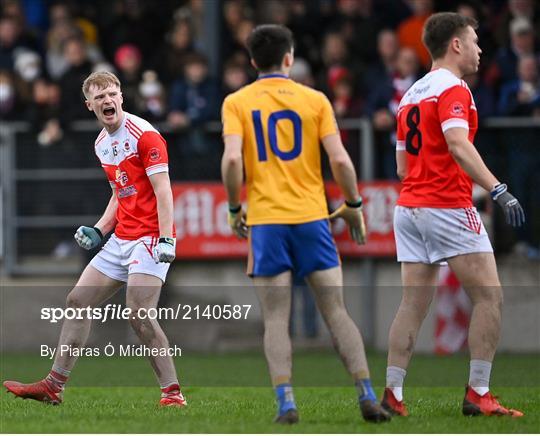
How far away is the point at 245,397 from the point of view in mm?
10203

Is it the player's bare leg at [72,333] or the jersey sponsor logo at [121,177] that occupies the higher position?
the jersey sponsor logo at [121,177]

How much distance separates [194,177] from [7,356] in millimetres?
2963

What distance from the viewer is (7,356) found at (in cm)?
1513

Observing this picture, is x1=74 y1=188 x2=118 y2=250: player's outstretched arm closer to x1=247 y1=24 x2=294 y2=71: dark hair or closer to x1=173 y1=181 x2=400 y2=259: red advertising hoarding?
x1=247 y1=24 x2=294 y2=71: dark hair

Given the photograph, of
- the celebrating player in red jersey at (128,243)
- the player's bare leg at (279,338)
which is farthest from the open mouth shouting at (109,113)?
the player's bare leg at (279,338)

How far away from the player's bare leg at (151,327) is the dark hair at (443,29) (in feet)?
7.62

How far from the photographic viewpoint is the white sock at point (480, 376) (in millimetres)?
8141

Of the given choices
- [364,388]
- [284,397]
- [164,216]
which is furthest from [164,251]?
[364,388]

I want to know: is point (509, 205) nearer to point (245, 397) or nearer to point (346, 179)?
point (346, 179)

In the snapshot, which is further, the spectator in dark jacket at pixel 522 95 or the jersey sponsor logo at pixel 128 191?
the spectator in dark jacket at pixel 522 95

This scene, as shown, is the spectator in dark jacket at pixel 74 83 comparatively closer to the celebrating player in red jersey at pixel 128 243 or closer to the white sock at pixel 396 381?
the celebrating player in red jersey at pixel 128 243

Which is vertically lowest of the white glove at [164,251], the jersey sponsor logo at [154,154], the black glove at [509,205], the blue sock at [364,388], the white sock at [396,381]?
the white sock at [396,381]

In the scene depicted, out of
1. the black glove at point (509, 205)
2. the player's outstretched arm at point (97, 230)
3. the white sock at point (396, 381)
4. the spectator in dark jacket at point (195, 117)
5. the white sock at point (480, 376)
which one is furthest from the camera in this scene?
the spectator in dark jacket at point (195, 117)

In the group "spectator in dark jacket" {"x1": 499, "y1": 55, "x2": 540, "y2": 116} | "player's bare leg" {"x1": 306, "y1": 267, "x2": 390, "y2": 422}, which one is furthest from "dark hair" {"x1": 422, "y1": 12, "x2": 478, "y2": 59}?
"spectator in dark jacket" {"x1": 499, "y1": 55, "x2": 540, "y2": 116}
